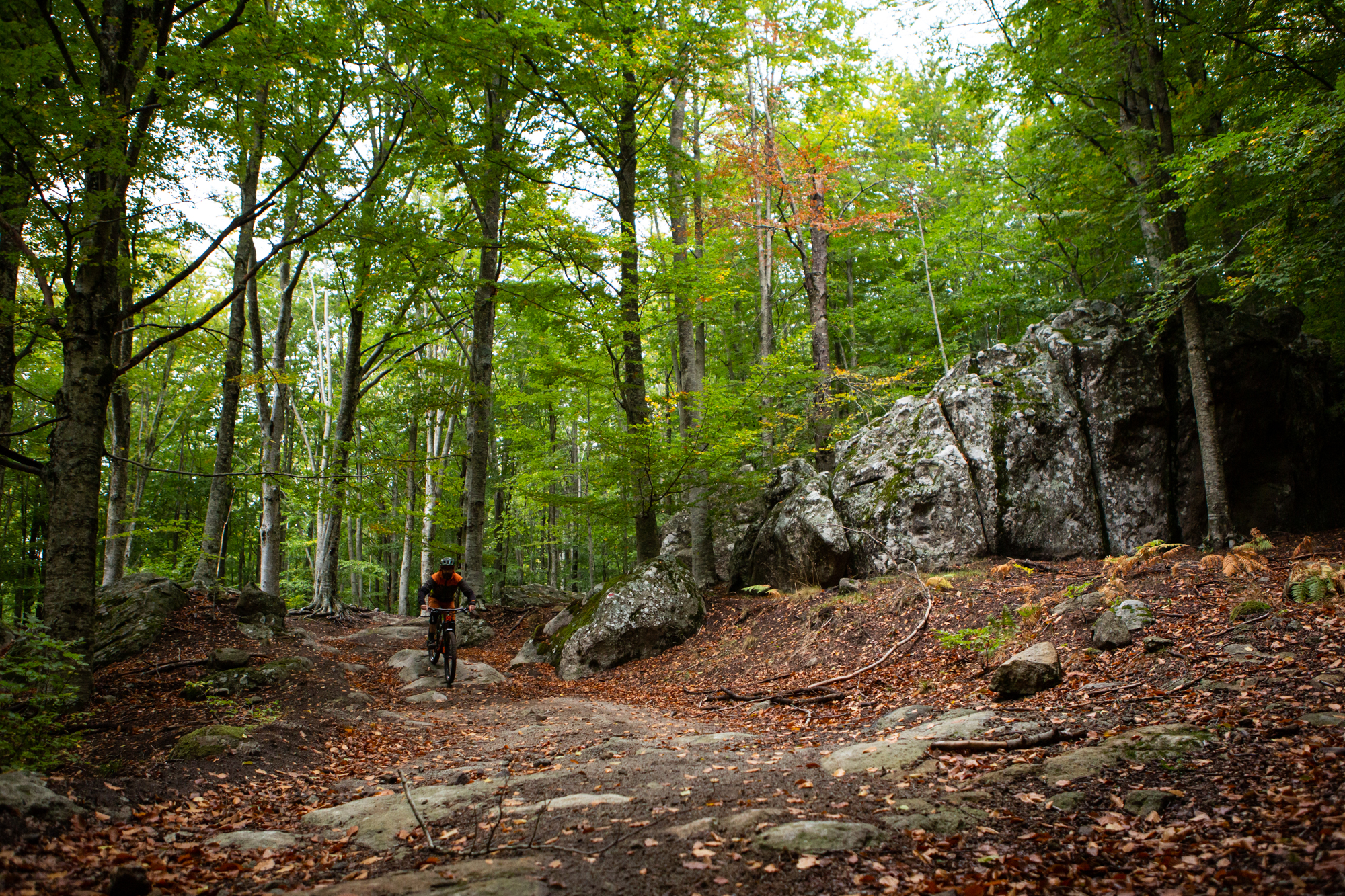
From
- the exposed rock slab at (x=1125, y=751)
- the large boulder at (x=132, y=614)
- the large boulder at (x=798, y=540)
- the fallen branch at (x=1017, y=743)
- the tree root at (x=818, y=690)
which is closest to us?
the exposed rock slab at (x=1125, y=751)

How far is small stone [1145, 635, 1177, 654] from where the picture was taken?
526 cm

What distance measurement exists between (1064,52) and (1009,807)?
38.1ft

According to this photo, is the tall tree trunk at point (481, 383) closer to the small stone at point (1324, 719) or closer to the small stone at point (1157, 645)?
the small stone at point (1157, 645)

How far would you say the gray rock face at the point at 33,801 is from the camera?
303 cm

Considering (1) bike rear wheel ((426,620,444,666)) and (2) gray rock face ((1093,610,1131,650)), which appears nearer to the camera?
(2) gray rock face ((1093,610,1131,650))

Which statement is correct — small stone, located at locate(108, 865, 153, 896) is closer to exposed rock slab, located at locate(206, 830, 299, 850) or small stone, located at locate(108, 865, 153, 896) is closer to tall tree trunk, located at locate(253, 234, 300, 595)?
exposed rock slab, located at locate(206, 830, 299, 850)

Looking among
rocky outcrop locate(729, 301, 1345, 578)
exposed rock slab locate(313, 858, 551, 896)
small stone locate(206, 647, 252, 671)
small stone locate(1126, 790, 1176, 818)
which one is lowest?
exposed rock slab locate(313, 858, 551, 896)

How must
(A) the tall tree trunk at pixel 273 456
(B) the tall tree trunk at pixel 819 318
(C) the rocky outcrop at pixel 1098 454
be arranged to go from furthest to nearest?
(B) the tall tree trunk at pixel 819 318, (A) the tall tree trunk at pixel 273 456, (C) the rocky outcrop at pixel 1098 454

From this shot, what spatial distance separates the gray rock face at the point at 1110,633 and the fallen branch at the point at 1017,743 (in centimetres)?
210

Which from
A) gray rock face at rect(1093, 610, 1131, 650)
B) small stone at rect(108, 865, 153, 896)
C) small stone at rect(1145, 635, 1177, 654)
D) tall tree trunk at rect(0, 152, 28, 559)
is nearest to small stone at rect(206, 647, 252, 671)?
tall tree trunk at rect(0, 152, 28, 559)

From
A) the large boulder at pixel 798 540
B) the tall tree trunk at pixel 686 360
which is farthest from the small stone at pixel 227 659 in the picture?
the large boulder at pixel 798 540

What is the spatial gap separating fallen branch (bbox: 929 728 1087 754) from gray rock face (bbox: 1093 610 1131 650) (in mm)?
2095

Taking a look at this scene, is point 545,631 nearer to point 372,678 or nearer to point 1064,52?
point 372,678

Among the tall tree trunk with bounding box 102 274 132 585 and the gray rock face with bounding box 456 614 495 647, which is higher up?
the tall tree trunk with bounding box 102 274 132 585
